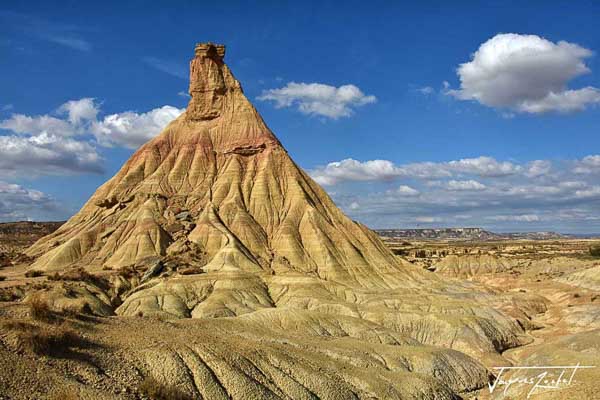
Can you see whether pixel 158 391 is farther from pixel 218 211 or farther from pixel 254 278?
pixel 218 211

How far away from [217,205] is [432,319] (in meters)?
45.6

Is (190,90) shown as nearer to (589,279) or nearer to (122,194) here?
(122,194)

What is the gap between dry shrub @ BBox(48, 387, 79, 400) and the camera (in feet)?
57.6

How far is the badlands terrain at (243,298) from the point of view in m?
23.4

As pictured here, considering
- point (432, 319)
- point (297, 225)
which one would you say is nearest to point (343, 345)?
point (432, 319)

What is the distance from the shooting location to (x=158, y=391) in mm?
20938

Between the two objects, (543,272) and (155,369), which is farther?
(543,272)

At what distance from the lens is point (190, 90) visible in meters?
104

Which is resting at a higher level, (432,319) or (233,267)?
(233,267)
